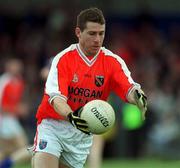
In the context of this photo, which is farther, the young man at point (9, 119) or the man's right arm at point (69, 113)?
the young man at point (9, 119)

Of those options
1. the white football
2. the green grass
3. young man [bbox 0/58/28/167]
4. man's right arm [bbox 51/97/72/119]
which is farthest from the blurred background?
the white football

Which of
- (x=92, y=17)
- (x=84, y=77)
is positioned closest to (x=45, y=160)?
(x=84, y=77)

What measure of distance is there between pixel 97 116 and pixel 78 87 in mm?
788

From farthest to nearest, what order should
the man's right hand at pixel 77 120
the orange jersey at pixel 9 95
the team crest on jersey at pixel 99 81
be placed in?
the orange jersey at pixel 9 95
the team crest on jersey at pixel 99 81
the man's right hand at pixel 77 120

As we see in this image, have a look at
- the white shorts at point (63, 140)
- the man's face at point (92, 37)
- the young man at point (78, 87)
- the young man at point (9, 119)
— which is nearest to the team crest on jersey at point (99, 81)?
the young man at point (78, 87)

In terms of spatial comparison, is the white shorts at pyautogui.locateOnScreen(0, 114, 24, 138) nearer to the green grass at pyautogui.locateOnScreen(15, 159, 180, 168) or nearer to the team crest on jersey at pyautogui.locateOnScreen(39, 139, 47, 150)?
the green grass at pyautogui.locateOnScreen(15, 159, 180, 168)

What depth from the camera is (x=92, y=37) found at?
890cm

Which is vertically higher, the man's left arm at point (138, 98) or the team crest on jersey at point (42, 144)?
the man's left arm at point (138, 98)

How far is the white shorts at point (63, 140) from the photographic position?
9.06 meters

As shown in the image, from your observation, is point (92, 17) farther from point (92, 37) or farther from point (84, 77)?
point (84, 77)

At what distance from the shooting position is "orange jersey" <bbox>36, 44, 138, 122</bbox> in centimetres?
894

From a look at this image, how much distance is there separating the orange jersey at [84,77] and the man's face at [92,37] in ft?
0.39

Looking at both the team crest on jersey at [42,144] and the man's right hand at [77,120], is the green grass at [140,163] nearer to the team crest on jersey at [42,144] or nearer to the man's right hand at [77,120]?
the team crest on jersey at [42,144]

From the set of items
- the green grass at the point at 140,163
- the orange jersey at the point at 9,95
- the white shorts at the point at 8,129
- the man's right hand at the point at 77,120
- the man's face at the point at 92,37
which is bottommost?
the green grass at the point at 140,163
